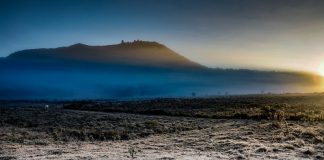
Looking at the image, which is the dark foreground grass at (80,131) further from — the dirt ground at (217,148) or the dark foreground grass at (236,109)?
the dark foreground grass at (236,109)

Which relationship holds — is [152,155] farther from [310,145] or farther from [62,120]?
[62,120]

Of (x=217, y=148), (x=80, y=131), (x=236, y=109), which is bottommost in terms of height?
(x=80, y=131)

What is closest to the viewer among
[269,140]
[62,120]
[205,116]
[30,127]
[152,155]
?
[152,155]

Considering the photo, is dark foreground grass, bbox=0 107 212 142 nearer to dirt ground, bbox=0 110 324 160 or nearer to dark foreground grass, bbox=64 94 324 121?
dirt ground, bbox=0 110 324 160

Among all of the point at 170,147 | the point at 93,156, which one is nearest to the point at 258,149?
the point at 170,147

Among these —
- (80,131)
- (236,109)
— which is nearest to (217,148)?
(80,131)

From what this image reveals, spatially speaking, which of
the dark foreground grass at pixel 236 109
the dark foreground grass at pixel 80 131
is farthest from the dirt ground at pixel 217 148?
the dark foreground grass at pixel 236 109

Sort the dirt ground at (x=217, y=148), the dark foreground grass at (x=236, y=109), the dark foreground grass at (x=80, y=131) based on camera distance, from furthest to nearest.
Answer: the dark foreground grass at (x=236, y=109) → the dark foreground grass at (x=80, y=131) → the dirt ground at (x=217, y=148)

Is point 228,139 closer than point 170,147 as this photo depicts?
No

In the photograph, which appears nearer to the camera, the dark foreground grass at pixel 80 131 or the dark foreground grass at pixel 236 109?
the dark foreground grass at pixel 80 131

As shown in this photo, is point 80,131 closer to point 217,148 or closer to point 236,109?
point 217,148

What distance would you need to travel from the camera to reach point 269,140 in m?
33.3

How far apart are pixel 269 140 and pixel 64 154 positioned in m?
14.7

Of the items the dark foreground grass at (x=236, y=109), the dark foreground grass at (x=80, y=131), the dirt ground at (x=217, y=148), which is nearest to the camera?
the dirt ground at (x=217, y=148)
